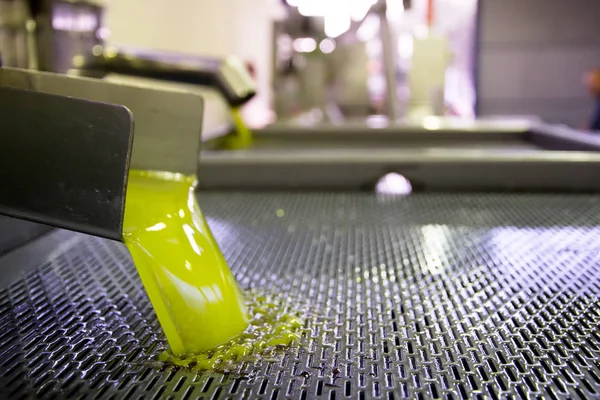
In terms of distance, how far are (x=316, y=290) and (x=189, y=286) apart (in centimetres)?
21

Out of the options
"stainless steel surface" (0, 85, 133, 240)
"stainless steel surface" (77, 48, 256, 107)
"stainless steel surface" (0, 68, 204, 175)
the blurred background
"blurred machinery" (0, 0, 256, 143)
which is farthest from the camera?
the blurred background

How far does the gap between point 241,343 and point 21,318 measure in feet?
0.77

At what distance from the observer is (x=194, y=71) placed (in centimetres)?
135

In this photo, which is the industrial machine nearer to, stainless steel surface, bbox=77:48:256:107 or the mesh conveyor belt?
the mesh conveyor belt

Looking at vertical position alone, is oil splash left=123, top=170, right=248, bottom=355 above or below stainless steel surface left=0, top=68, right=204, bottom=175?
below

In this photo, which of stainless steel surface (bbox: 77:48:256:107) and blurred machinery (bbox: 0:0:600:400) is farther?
stainless steel surface (bbox: 77:48:256:107)

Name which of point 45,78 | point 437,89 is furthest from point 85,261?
point 437,89

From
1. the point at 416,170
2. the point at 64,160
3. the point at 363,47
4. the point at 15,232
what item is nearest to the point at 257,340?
the point at 64,160

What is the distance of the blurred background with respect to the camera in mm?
2281

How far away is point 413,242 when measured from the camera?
884mm

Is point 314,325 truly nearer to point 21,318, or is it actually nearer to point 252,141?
point 21,318

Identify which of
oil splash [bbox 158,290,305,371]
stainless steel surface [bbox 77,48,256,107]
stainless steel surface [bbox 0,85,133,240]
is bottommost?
oil splash [bbox 158,290,305,371]

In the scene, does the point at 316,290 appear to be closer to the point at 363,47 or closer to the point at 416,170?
the point at 416,170

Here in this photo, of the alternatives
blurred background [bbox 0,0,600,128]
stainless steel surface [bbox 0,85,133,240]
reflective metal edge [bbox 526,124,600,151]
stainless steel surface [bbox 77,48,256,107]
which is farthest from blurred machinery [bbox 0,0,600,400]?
blurred background [bbox 0,0,600,128]
